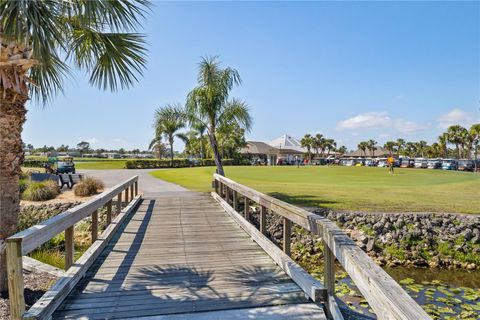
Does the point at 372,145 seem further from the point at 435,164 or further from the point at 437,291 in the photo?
the point at 437,291

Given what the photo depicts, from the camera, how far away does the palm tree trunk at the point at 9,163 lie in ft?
15.7

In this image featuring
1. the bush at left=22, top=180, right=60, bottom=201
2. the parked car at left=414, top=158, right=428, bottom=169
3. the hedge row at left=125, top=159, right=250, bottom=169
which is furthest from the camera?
the parked car at left=414, top=158, right=428, bottom=169

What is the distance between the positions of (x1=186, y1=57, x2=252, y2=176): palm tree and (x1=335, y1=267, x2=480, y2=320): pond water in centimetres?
913

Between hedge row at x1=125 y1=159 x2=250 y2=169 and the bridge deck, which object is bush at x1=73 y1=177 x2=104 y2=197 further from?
hedge row at x1=125 y1=159 x2=250 y2=169

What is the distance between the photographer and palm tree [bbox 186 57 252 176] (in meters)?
15.4

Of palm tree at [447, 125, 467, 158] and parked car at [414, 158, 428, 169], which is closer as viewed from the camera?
parked car at [414, 158, 428, 169]

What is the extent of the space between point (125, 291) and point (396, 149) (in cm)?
10337

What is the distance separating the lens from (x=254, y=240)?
21.3 ft

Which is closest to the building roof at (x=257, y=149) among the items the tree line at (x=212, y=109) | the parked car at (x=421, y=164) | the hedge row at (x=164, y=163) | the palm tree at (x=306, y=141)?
the hedge row at (x=164, y=163)

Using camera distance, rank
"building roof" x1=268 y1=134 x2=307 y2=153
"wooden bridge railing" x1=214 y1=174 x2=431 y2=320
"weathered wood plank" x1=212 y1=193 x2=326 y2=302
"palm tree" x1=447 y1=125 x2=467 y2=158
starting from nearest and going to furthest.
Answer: "wooden bridge railing" x1=214 y1=174 x2=431 y2=320
"weathered wood plank" x1=212 y1=193 x2=326 y2=302
"palm tree" x1=447 y1=125 x2=467 y2=158
"building roof" x1=268 y1=134 x2=307 y2=153

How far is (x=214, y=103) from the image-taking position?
15453 mm

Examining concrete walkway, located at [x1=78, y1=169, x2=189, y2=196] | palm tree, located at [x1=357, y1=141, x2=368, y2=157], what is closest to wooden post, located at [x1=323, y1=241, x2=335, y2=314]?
concrete walkway, located at [x1=78, y1=169, x2=189, y2=196]

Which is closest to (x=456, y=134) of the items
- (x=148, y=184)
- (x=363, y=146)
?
(x=363, y=146)

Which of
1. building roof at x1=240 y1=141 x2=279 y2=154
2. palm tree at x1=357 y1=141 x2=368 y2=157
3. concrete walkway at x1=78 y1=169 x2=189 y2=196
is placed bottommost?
concrete walkway at x1=78 y1=169 x2=189 y2=196
